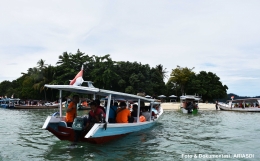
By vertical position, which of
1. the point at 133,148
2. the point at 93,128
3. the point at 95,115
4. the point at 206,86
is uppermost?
the point at 206,86

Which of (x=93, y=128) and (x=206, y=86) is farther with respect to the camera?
(x=206, y=86)

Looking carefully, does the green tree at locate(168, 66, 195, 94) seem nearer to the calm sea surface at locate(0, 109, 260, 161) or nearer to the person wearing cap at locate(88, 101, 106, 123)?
the calm sea surface at locate(0, 109, 260, 161)

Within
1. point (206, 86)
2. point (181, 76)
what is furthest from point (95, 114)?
point (206, 86)

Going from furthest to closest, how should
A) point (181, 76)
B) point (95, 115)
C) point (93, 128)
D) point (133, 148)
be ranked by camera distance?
point (181, 76) < point (133, 148) < point (95, 115) < point (93, 128)

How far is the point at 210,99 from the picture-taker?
68.0 metres

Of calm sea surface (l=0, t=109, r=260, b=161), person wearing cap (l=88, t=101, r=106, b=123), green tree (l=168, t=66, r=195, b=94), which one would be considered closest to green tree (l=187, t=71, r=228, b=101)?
green tree (l=168, t=66, r=195, b=94)

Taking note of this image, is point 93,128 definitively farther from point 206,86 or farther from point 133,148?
point 206,86

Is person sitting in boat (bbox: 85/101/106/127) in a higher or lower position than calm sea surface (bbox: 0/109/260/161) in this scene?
higher

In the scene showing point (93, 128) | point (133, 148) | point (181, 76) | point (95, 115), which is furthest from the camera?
point (181, 76)

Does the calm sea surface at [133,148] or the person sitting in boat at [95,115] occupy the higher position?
the person sitting in boat at [95,115]

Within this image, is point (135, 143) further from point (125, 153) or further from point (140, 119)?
point (140, 119)

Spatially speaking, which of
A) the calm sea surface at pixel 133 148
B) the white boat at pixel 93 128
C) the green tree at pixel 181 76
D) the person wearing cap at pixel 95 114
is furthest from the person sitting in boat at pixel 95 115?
the green tree at pixel 181 76

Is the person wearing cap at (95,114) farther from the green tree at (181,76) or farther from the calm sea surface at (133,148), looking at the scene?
the green tree at (181,76)

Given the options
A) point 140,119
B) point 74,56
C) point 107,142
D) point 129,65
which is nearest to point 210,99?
point 129,65
